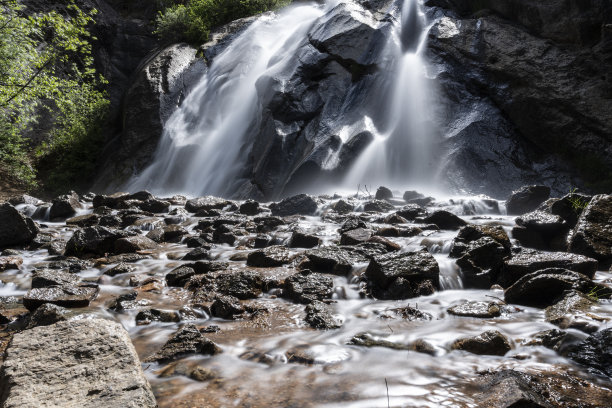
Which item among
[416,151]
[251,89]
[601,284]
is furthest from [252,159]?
[601,284]

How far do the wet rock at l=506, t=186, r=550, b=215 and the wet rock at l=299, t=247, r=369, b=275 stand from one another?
6.04m

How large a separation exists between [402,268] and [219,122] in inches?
639

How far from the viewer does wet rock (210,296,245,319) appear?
4.48 m

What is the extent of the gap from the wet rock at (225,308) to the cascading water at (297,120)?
9.92 m

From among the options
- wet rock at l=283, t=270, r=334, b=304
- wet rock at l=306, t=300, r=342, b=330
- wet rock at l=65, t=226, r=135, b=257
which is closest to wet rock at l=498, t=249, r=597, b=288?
wet rock at l=283, t=270, r=334, b=304

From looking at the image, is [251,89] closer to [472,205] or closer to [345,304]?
[472,205]

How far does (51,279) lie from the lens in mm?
5074

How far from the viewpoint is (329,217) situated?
33.7 ft

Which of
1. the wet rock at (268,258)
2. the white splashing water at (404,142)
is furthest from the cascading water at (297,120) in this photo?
the wet rock at (268,258)

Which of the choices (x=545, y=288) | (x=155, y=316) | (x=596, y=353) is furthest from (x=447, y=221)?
(x=155, y=316)

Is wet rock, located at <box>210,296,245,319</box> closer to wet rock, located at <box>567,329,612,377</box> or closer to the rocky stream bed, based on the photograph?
the rocky stream bed

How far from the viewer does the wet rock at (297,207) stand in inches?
441

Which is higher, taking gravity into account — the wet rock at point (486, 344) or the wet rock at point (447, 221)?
the wet rock at point (447, 221)

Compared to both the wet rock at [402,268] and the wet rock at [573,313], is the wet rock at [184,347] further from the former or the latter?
the wet rock at [573,313]
